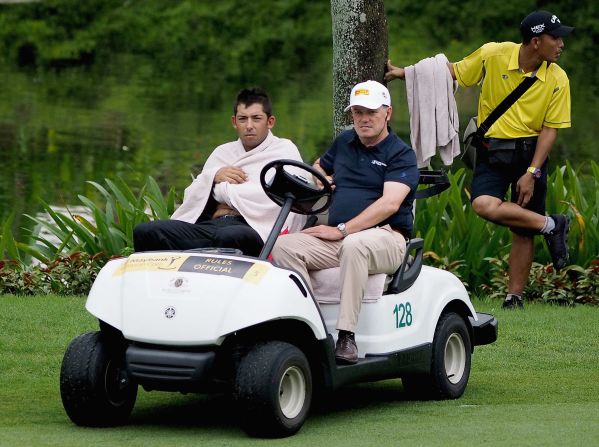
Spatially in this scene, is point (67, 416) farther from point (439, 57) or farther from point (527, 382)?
point (439, 57)

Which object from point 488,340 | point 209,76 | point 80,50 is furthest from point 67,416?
point 80,50

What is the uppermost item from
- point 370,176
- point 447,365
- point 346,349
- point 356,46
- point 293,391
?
point 356,46

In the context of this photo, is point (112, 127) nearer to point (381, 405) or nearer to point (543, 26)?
point (543, 26)

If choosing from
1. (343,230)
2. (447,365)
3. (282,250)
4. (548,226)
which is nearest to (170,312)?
(282,250)

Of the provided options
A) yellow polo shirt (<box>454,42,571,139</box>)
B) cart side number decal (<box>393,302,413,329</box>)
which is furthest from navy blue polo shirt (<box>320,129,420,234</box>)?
yellow polo shirt (<box>454,42,571,139</box>)

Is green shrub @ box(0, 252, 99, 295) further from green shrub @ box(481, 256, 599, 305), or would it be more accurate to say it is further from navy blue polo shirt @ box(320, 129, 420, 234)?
navy blue polo shirt @ box(320, 129, 420, 234)

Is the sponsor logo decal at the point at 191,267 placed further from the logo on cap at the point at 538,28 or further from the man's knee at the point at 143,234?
the logo on cap at the point at 538,28

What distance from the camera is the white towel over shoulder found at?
24.7 feet

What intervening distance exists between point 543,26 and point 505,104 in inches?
19.3

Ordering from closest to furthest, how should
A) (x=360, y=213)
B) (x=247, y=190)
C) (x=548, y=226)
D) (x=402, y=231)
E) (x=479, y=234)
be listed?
(x=360, y=213)
(x=402, y=231)
(x=247, y=190)
(x=548, y=226)
(x=479, y=234)

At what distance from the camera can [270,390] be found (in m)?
5.27

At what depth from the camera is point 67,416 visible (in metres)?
5.74

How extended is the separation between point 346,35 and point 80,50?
19799 mm

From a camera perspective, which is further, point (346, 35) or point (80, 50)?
point (80, 50)
